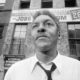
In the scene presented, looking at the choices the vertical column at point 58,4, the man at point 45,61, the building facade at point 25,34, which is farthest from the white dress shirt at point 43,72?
the vertical column at point 58,4

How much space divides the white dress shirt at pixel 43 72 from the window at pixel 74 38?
583 centimetres

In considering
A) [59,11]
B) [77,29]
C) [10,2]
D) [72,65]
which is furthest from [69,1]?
[72,65]

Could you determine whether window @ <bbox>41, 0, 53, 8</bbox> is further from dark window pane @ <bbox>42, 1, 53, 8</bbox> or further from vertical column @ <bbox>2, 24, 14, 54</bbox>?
vertical column @ <bbox>2, 24, 14, 54</bbox>

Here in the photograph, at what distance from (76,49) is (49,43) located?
635 cm

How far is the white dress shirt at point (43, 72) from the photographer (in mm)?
1305

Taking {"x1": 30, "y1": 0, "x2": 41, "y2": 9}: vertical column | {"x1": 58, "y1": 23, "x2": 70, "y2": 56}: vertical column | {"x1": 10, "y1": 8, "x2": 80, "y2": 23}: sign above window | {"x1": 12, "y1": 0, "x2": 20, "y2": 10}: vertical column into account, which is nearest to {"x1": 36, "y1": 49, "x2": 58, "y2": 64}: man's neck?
{"x1": 58, "y1": 23, "x2": 70, "y2": 56}: vertical column

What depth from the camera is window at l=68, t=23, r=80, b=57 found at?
7.12 meters

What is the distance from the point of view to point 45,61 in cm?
133

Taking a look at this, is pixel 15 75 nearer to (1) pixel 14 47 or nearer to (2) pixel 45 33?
(2) pixel 45 33

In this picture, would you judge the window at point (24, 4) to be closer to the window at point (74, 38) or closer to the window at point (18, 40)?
the window at point (18, 40)

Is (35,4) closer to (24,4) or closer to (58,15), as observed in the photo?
(24,4)

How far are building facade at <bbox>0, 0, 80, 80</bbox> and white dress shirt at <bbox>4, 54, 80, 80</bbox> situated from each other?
509 centimetres

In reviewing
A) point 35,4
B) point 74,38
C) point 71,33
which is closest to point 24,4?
point 35,4

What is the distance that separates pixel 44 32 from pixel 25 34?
667 centimetres
